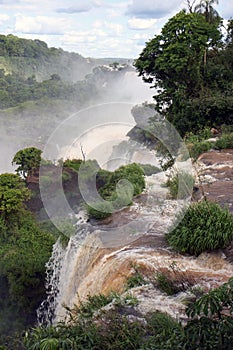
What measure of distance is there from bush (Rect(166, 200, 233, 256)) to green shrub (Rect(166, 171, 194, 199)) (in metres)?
1.31

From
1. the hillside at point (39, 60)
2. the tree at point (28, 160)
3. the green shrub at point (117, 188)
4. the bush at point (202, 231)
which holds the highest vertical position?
the hillside at point (39, 60)

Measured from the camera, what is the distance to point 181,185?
22.3ft

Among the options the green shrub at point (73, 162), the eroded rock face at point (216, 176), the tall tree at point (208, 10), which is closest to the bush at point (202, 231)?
the eroded rock face at point (216, 176)

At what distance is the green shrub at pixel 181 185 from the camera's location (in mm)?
6656

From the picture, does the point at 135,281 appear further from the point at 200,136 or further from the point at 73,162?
the point at 200,136

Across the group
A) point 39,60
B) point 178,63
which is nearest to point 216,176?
point 178,63

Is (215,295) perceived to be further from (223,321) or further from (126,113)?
(126,113)

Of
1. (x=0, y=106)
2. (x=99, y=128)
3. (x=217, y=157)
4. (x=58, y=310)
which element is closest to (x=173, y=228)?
(x=99, y=128)

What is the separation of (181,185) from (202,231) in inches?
71.4

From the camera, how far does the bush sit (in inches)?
197

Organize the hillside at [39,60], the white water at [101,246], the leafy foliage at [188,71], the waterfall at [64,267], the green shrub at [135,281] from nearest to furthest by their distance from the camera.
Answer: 1. the green shrub at [135,281]
2. the white water at [101,246]
3. the waterfall at [64,267]
4. the leafy foliage at [188,71]
5. the hillside at [39,60]

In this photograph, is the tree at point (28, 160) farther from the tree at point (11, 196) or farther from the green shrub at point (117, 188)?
the green shrub at point (117, 188)

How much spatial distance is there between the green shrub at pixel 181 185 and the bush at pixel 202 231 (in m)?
1.31

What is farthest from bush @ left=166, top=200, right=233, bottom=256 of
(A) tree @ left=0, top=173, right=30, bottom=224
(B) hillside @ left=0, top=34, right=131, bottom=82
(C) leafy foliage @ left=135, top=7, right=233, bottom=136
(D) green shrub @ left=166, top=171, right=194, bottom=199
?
(B) hillside @ left=0, top=34, right=131, bottom=82
